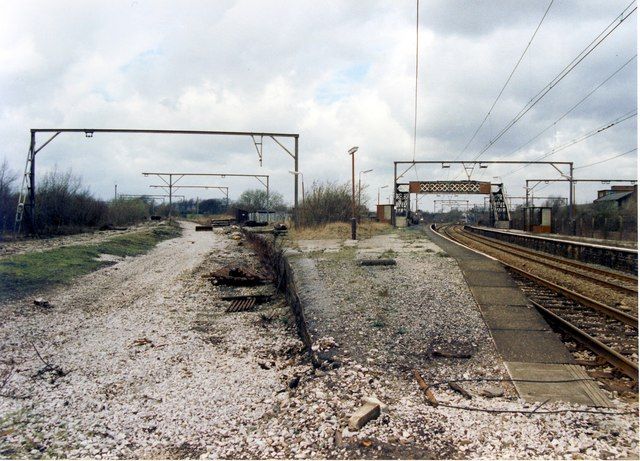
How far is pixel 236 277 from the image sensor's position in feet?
47.1

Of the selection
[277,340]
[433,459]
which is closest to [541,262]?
[277,340]

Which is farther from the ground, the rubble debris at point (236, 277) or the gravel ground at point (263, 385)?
the rubble debris at point (236, 277)

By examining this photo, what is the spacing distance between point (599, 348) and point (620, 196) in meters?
57.7

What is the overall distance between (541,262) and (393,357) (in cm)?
1382

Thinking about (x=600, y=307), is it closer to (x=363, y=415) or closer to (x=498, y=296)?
(x=498, y=296)

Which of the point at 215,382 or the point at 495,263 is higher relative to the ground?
the point at 495,263

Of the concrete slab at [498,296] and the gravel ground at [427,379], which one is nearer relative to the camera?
the gravel ground at [427,379]

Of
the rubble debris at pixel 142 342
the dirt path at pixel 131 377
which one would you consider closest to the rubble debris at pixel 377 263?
the dirt path at pixel 131 377

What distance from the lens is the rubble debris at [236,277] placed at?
14273 mm

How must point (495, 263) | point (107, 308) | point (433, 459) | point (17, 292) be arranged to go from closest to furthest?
point (433, 459)
point (107, 308)
point (17, 292)
point (495, 263)

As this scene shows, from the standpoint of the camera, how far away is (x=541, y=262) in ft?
60.2

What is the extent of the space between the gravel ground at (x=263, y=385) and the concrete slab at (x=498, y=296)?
28 centimetres

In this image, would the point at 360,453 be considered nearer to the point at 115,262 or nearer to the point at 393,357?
the point at 393,357

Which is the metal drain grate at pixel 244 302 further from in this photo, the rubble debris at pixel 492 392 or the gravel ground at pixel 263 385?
the rubble debris at pixel 492 392
